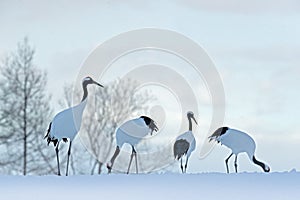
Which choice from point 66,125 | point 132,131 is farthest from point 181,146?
point 66,125

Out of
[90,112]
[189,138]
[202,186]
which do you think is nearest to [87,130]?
[90,112]

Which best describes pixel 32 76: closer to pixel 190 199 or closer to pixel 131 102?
pixel 131 102

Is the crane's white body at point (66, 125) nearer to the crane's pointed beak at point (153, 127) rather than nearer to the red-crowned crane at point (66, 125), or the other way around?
the red-crowned crane at point (66, 125)

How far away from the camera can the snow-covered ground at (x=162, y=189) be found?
575cm

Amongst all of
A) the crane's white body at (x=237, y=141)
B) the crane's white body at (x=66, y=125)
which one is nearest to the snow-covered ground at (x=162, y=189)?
the crane's white body at (x=66, y=125)

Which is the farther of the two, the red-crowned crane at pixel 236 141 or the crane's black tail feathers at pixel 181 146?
the crane's black tail feathers at pixel 181 146

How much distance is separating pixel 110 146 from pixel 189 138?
6.06m

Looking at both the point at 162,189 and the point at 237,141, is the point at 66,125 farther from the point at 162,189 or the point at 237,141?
the point at 162,189

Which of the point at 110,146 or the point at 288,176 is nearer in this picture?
the point at 288,176

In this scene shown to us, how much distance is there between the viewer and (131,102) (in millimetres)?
20297

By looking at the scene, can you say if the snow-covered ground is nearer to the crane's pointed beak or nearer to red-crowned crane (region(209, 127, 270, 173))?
red-crowned crane (region(209, 127, 270, 173))

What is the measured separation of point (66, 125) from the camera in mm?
11094

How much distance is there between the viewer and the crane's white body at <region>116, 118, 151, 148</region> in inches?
484

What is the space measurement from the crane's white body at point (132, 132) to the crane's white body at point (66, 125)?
1368mm
